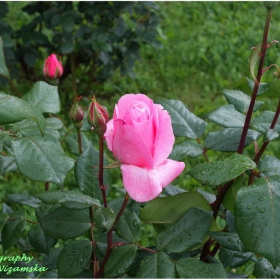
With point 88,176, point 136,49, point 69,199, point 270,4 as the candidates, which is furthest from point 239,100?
point 136,49

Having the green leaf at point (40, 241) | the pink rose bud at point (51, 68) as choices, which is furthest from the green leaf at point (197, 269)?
the pink rose bud at point (51, 68)

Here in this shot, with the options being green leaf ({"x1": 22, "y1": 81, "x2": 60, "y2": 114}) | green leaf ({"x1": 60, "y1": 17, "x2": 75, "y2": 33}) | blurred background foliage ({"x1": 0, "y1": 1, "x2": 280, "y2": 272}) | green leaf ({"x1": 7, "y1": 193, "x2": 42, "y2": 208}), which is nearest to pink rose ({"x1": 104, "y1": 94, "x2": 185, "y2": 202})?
green leaf ({"x1": 22, "y1": 81, "x2": 60, "y2": 114})

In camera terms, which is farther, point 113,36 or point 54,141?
point 113,36

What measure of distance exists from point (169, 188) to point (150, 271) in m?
0.26

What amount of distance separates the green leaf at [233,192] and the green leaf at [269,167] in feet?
0.14

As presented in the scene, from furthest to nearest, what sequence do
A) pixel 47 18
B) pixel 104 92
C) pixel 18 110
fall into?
pixel 104 92
pixel 47 18
pixel 18 110

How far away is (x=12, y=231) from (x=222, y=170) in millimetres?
471

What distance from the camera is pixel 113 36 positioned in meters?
2.62

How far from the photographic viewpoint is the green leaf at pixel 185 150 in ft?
2.86

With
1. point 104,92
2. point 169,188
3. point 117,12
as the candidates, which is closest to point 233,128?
point 169,188

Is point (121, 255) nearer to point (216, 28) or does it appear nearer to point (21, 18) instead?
point (21, 18)

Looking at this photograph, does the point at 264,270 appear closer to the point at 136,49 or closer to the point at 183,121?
the point at 183,121

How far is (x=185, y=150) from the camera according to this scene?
0.89 m

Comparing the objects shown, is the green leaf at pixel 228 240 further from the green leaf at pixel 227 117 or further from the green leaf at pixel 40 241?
the green leaf at pixel 40 241
